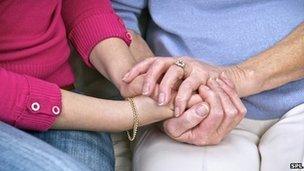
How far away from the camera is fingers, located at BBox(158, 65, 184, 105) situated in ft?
3.48

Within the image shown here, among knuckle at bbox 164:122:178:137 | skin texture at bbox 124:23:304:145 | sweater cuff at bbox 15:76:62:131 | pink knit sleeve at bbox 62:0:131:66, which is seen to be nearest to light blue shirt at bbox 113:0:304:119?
skin texture at bbox 124:23:304:145

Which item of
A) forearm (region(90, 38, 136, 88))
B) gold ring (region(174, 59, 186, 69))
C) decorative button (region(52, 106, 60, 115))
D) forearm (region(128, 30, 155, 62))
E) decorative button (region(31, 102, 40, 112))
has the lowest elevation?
Result: forearm (region(128, 30, 155, 62))

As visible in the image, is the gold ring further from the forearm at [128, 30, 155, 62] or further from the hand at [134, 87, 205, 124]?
the forearm at [128, 30, 155, 62]

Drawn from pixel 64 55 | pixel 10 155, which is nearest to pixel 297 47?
pixel 64 55

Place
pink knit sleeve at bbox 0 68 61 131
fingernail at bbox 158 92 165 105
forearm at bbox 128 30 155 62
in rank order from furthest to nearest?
forearm at bbox 128 30 155 62
fingernail at bbox 158 92 165 105
pink knit sleeve at bbox 0 68 61 131

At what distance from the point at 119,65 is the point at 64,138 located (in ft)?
0.74

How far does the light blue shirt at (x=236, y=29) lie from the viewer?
1.23 m

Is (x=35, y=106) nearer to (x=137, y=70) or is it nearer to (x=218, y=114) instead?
(x=137, y=70)

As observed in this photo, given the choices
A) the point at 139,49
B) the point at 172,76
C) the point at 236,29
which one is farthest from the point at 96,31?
the point at 236,29

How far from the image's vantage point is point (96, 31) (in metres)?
1.20

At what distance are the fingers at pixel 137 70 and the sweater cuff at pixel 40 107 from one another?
7.3 inches

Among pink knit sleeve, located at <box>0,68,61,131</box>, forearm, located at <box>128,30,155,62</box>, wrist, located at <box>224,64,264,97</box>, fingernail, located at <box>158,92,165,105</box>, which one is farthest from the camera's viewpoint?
forearm, located at <box>128,30,155,62</box>

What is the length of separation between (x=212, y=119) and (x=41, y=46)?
393 mm

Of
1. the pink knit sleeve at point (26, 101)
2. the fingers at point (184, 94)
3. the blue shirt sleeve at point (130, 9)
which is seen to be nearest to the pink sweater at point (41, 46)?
the pink knit sleeve at point (26, 101)
